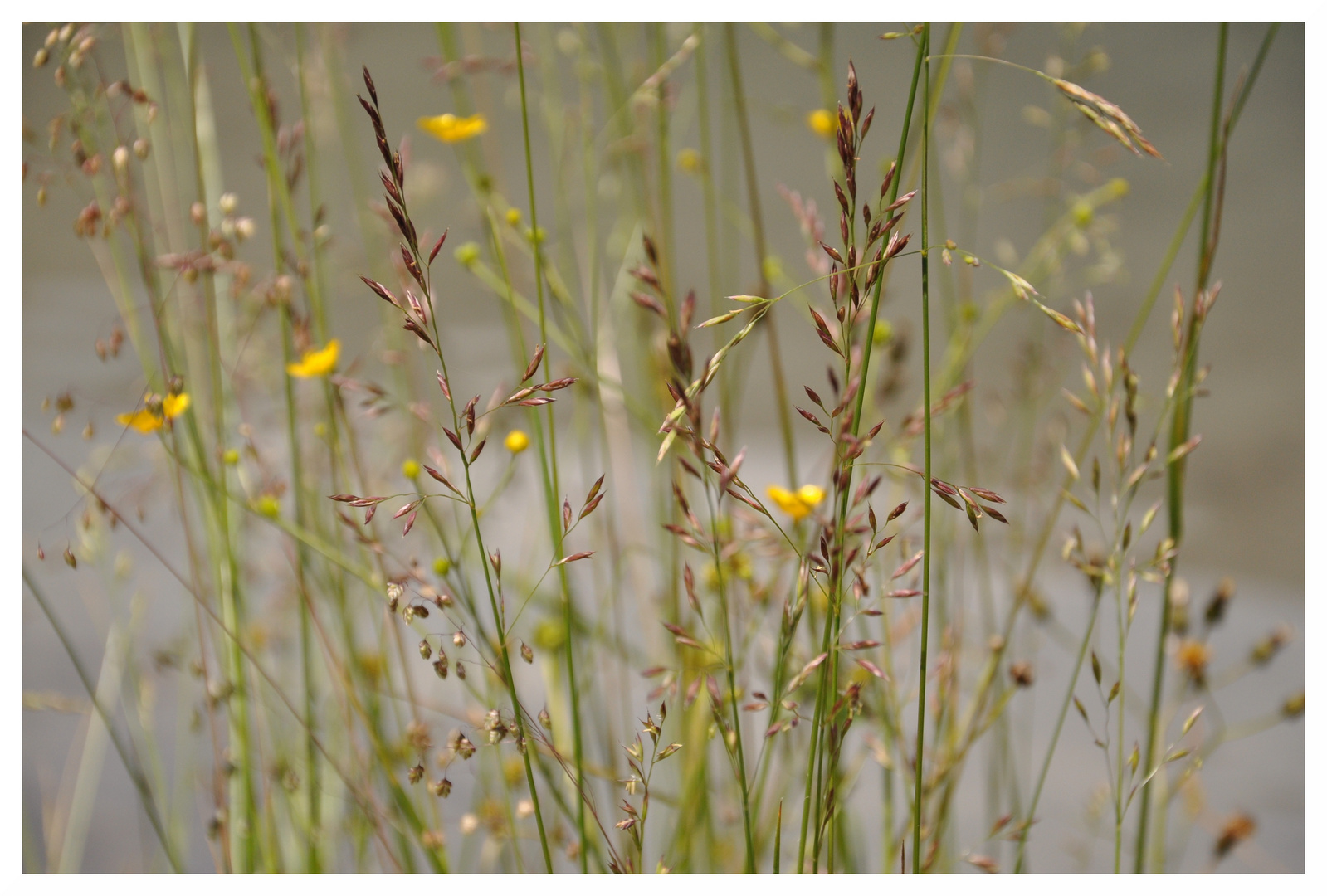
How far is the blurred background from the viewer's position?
628mm

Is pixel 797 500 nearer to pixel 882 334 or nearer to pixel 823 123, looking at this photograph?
pixel 882 334

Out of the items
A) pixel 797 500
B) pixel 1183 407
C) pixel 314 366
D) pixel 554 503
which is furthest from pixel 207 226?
pixel 1183 407

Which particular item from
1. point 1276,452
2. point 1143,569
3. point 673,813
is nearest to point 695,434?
point 1143,569

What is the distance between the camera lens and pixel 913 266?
843mm

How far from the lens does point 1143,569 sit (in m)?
0.37

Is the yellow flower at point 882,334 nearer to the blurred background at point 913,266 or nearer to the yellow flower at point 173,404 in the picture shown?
the blurred background at point 913,266

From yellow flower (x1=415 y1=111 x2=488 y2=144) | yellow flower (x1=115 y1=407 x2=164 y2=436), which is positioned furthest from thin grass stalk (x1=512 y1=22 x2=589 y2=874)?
yellow flower (x1=115 y1=407 x2=164 y2=436)

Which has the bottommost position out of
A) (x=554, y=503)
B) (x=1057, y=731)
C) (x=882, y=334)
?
(x=1057, y=731)

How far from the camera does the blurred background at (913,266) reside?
0.63m

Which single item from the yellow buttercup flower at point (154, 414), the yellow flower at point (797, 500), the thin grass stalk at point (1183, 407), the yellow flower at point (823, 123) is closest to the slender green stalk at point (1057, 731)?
the thin grass stalk at point (1183, 407)

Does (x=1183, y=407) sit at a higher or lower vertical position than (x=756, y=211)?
lower

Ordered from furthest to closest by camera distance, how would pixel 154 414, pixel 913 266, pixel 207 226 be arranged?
pixel 913 266 < pixel 207 226 < pixel 154 414

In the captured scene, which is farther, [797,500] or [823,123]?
[823,123]
